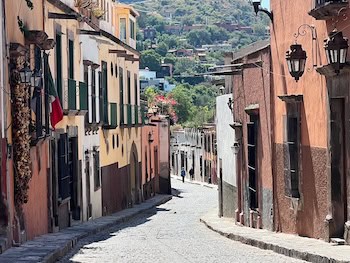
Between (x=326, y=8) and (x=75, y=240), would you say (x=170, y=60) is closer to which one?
(x=75, y=240)

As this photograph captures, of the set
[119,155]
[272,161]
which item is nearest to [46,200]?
[272,161]

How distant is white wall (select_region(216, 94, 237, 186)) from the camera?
29.5 meters

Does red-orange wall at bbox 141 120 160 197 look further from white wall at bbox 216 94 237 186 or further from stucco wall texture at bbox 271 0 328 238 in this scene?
stucco wall texture at bbox 271 0 328 238

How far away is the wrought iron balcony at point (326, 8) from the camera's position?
15.7 meters

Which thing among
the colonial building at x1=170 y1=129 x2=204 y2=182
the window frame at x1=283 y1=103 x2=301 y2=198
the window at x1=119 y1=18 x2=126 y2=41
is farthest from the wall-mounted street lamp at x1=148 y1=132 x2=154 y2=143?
the window frame at x1=283 y1=103 x2=301 y2=198

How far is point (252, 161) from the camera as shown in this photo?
24547 mm

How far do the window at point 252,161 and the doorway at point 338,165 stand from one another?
22.8 feet

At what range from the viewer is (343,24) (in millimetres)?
15953

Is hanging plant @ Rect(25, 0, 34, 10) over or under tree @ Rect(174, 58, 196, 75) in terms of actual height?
under

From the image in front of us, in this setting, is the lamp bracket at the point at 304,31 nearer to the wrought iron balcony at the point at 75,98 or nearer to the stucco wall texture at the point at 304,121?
the stucco wall texture at the point at 304,121

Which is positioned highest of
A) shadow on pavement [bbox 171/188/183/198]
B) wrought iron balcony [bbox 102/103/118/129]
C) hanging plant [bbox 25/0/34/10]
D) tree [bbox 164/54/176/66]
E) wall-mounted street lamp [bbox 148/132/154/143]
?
tree [bbox 164/54/176/66]

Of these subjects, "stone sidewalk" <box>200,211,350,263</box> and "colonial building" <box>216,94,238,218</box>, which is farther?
"colonial building" <box>216,94,238,218</box>

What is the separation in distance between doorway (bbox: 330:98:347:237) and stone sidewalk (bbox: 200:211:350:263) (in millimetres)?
482

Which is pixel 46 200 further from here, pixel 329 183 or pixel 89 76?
pixel 89 76
